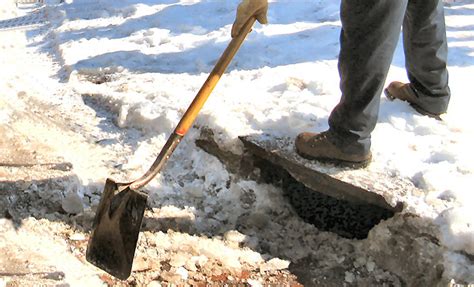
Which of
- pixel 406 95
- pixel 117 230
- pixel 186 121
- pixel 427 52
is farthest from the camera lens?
pixel 406 95

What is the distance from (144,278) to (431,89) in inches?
69.2

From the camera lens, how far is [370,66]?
2.59m

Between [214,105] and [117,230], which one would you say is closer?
[117,230]

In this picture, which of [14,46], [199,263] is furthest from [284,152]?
[14,46]

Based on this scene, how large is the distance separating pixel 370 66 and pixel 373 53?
0.18 feet

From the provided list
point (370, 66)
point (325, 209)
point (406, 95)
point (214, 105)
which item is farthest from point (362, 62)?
point (214, 105)

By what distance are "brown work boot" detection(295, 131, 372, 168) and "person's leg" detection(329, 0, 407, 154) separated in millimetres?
35

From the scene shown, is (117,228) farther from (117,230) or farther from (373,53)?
(373,53)

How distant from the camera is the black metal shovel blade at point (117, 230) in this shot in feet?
8.08

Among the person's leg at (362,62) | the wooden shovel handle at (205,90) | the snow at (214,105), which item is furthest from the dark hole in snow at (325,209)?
the wooden shovel handle at (205,90)

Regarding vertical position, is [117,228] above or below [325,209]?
above

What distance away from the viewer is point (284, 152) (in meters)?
2.99

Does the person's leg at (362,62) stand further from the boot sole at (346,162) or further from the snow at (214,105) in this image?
the snow at (214,105)

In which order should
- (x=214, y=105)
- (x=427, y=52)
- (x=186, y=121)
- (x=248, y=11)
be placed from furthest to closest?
(x=214, y=105) → (x=427, y=52) → (x=248, y=11) → (x=186, y=121)
